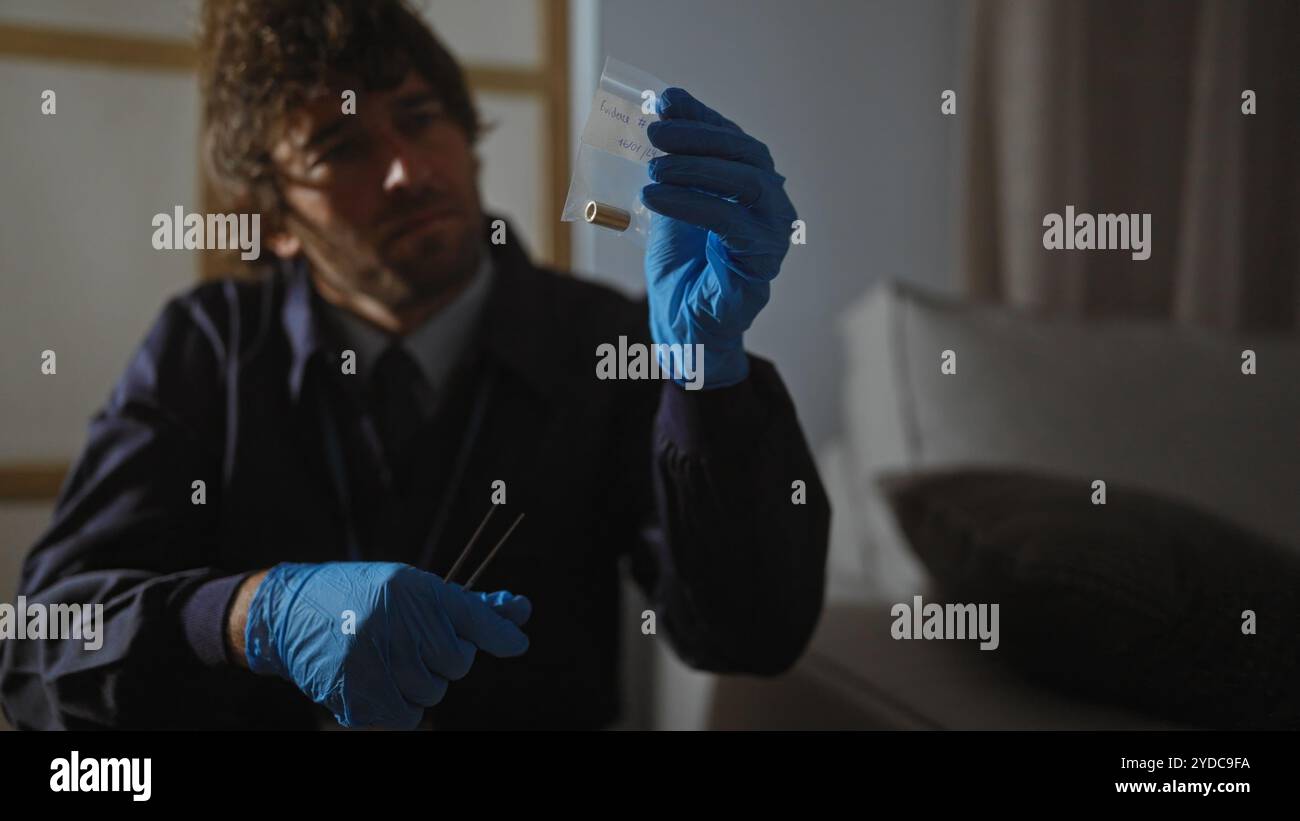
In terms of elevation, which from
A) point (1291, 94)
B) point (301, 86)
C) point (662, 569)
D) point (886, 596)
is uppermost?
point (1291, 94)

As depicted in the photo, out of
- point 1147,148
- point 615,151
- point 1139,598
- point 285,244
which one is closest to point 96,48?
point 285,244

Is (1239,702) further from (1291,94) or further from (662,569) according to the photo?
(1291,94)

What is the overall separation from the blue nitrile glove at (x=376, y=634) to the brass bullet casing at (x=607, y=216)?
0.89 feet

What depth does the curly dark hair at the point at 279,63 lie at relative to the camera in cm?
83

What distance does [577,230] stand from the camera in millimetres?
1567

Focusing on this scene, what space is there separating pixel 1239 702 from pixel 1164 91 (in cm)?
125

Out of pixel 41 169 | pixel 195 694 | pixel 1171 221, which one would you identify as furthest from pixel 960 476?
pixel 41 169

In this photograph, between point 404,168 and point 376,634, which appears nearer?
point 376,634

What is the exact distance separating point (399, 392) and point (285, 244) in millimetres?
233

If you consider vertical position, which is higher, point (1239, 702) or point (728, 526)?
point (728, 526)

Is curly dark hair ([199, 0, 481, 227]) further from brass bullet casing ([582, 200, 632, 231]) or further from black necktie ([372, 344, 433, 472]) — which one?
brass bullet casing ([582, 200, 632, 231])

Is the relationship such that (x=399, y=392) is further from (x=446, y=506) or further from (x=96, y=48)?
(x=96, y=48)

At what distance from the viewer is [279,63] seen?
32.8 inches

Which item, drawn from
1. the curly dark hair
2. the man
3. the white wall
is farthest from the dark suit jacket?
the white wall
